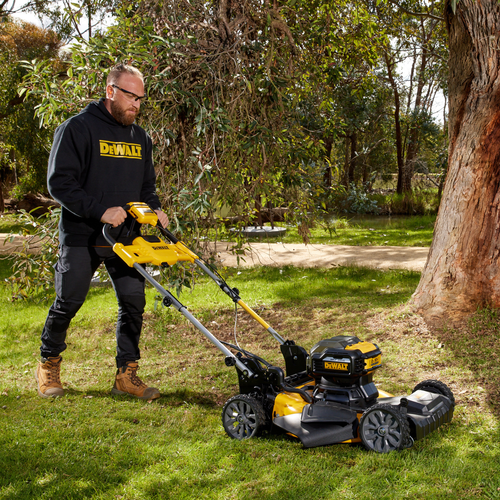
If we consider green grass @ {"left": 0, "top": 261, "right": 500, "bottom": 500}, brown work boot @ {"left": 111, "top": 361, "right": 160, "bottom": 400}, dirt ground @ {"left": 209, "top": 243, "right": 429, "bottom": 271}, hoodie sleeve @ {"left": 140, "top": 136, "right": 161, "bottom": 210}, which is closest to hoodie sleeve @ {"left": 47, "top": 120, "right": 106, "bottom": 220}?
hoodie sleeve @ {"left": 140, "top": 136, "right": 161, "bottom": 210}

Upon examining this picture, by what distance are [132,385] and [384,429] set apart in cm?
184

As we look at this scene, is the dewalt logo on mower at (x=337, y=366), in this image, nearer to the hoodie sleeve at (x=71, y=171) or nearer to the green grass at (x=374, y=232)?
the hoodie sleeve at (x=71, y=171)

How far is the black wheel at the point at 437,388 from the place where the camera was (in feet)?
9.99

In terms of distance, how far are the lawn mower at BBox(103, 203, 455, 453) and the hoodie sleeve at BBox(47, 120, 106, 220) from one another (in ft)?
0.97

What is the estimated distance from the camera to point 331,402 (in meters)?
2.85

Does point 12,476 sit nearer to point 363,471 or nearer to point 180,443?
point 180,443

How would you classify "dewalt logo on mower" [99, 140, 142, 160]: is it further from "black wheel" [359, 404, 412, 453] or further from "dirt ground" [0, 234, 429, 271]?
"dirt ground" [0, 234, 429, 271]

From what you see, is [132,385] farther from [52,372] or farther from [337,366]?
[337,366]

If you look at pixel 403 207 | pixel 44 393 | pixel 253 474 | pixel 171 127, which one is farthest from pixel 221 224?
pixel 403 207

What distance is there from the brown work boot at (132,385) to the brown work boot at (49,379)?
42 centimetres

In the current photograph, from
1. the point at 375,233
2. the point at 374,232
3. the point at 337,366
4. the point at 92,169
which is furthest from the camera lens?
the point at 374,232

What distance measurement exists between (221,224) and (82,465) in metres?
3.13

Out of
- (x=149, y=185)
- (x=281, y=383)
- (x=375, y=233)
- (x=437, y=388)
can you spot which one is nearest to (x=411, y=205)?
Result: (x=375, y=233)

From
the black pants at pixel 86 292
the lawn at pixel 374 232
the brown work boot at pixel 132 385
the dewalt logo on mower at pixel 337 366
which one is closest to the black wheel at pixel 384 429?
the dewalt logo on mower at pixel 337 366
